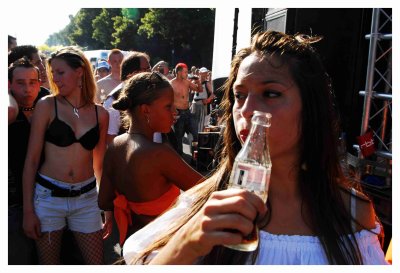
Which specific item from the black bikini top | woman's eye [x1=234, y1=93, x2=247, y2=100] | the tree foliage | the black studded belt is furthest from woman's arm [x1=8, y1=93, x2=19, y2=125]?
the tree foliage

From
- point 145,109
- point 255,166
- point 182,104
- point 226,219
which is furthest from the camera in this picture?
point 182,104

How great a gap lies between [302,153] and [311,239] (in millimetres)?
307

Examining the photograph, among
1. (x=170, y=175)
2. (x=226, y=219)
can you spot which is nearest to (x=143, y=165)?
(x=170, y=175)

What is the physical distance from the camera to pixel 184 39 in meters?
33.4

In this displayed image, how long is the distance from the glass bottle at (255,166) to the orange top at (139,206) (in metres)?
1.28

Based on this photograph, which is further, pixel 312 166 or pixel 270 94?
pixel 312 166

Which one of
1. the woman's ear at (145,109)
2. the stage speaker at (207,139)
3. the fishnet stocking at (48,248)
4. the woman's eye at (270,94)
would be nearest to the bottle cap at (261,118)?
the woman's eye at (270,94)

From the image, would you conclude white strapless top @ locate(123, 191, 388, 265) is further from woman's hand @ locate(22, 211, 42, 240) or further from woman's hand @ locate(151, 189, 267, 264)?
woman's hand @ locate(22, 211, 42, 240)

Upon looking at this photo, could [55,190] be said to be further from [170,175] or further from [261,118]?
[261,118]

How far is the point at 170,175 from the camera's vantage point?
2.43 metres

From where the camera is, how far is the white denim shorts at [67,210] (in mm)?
2912

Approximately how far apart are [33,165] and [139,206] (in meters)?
0.92

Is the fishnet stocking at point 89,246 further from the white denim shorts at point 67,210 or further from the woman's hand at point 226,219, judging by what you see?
the woman's hand at point 226,219
